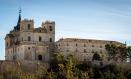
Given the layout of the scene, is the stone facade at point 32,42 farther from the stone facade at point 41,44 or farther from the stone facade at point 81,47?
the stone facade at point 81,47

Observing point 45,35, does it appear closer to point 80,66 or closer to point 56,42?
point 56,42

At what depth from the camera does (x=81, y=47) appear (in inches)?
3398

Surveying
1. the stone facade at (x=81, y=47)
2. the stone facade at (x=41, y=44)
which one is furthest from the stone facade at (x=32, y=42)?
the stone facade at (x=81, y=47)

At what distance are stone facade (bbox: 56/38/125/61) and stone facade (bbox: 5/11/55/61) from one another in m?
1.99

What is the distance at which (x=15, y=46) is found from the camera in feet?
276

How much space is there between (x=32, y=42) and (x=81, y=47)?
8.47 m

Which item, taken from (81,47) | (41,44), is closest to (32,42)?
(41,44)

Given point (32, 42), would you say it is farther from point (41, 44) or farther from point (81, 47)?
point (81, 47)

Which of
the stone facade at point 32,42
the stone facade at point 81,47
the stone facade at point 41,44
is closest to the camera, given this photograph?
the stone facade at point 32,42

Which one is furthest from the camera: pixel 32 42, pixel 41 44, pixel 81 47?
pixel 81 47

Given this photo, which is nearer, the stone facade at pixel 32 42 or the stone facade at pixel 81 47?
the stone facade at pixel 32 42

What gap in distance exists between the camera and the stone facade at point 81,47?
8456cm

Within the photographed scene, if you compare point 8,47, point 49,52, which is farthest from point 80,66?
point 8,47

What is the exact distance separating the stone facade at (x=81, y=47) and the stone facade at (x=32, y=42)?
1.99m
